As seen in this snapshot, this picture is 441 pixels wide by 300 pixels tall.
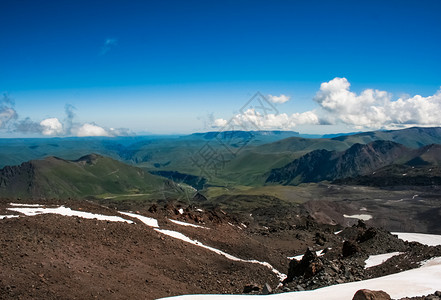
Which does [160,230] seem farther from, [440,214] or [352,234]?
[440,214]

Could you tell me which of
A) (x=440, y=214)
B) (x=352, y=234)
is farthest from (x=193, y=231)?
(x=440, y=214)

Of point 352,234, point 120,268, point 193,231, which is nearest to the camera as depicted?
point 120,268

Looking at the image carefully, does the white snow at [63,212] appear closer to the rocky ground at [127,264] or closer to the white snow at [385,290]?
the rocky ground at [127,264]

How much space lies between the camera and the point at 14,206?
93.6 ft

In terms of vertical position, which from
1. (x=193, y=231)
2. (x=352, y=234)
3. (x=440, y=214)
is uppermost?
(x=193, y=231)

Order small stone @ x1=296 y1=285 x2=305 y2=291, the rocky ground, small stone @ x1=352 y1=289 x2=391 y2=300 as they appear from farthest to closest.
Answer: small stone @ x1=296 y1=285 x2=305 y2=291 → the rocky ground → small stone @ x1=352 y1=289 x2=391 y2=300

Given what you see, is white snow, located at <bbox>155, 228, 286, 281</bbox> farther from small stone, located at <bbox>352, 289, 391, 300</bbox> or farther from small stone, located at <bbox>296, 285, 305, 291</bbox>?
small stone, located at <bbox>352, 289, 391, 300</bbox>

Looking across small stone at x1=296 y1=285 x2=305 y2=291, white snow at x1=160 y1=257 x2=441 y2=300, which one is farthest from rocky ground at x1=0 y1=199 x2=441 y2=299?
white snow at x1=160 y1=257 x2=441 y2=300

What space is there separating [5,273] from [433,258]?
2693cm

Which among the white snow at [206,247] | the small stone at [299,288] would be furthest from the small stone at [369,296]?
the white snow at [206,247]

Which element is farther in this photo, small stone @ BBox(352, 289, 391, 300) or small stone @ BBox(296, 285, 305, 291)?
small stone @ BBox(296, 285, 305, 291)

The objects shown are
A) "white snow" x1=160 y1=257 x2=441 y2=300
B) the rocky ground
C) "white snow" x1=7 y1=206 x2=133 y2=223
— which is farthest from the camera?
"white snow" x1=7 y1=206 x2=133 y2=223

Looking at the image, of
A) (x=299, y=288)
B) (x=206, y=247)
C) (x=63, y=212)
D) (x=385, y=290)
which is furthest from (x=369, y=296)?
(x=63, y=212)

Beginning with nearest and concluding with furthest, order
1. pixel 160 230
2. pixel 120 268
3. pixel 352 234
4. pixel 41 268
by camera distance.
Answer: pixel 41 268
pixel 120 268
pixel 160 230
pixel 352 234
